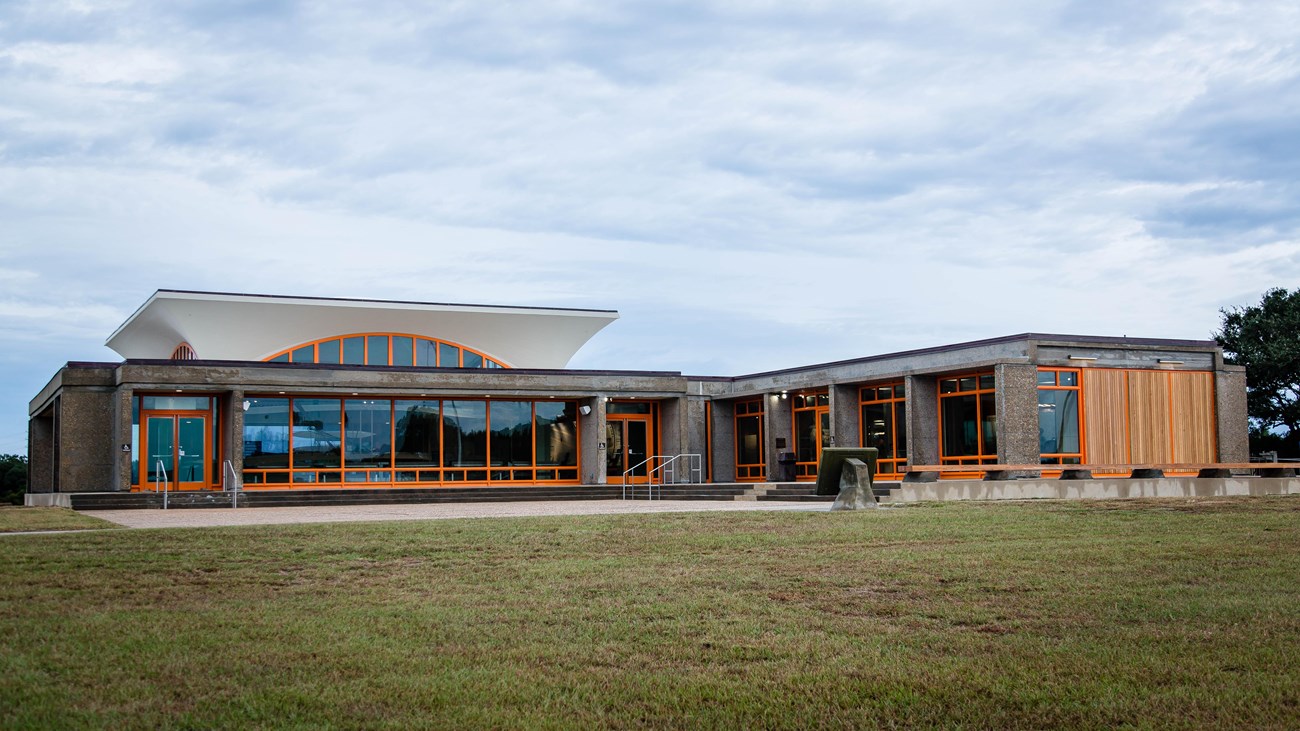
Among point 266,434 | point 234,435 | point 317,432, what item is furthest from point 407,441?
point 234,435

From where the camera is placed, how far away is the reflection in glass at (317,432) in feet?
101

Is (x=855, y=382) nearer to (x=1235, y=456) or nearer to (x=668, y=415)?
(x=668, y=415)

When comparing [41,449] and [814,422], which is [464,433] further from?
[41,449]

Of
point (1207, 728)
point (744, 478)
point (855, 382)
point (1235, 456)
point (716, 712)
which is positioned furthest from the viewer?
point (744, 478)

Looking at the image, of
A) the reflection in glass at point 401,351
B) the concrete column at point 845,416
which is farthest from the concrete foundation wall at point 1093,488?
the reflection in glass at point 401,351

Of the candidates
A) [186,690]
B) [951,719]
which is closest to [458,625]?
[186,690]

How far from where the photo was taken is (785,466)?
33312mm

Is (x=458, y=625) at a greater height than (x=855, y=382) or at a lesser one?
lesser

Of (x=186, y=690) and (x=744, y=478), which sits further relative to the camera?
(x=744, y=478)

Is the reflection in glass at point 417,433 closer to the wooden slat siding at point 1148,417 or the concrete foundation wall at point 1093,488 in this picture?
the concrete foundation wall at point 1093,488

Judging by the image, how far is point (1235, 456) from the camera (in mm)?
28250

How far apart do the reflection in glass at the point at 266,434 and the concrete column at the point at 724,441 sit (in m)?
12.7

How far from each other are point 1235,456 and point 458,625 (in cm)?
2556

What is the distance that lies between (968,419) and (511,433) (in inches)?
501
